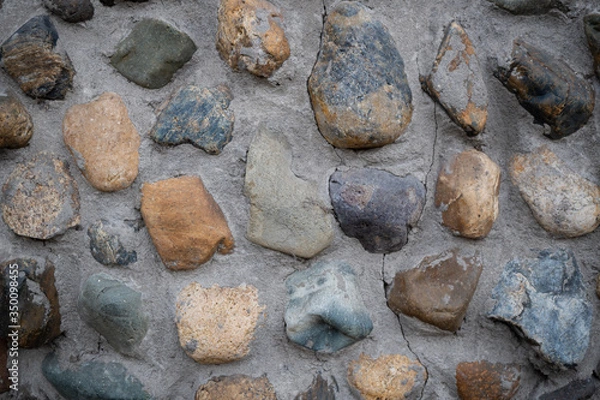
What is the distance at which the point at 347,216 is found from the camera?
0.88m

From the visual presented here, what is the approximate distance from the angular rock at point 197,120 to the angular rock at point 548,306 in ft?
1.58

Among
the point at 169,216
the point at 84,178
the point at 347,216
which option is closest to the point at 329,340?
the point at 347,216

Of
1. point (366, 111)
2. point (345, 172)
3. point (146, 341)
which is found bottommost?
point (146, 341)

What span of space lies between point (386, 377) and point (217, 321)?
27 centimetres

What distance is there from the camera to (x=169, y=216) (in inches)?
34.1

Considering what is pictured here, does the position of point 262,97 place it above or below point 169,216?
above

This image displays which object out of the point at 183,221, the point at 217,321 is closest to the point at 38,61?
the point at 183,221

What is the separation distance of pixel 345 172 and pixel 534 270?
33 cm

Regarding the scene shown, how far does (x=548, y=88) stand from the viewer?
0.87 m

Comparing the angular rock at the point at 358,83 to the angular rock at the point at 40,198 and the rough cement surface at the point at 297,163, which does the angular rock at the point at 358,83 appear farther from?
the angular rock at the point at 40,198

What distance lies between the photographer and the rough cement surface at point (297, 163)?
881 mm

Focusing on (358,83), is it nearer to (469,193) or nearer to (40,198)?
(469,193)

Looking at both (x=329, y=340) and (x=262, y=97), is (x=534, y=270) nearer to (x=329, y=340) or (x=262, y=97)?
(x=329, y=340)

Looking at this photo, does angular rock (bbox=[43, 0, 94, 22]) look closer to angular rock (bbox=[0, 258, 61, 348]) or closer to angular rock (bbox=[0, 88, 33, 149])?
angular rock (bbox=[0, 88, 33, 149])
